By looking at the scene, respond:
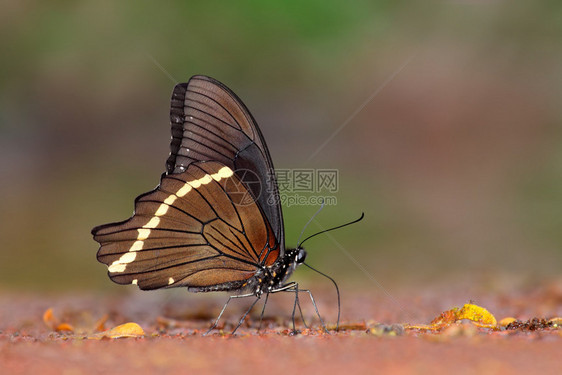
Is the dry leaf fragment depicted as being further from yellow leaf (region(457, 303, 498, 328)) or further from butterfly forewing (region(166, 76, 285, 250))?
yellow leaf (region(457, 303, 498, 328))

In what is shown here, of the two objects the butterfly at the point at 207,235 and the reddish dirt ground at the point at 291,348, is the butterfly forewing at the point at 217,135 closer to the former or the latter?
the butterfly at the point at 207,235

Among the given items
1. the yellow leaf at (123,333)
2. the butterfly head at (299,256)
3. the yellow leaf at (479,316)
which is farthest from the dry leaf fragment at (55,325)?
the yellow leaf at (479,316)

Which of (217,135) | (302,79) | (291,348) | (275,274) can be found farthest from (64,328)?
(302,79)

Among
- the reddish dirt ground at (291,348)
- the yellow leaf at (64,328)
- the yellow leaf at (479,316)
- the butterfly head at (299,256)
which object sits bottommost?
the reddish dirt ground at (291,348)

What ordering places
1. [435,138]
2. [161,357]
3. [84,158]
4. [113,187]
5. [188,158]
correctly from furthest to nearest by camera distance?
[435,138], [84,158], [113,187], [188,158], [161,357]

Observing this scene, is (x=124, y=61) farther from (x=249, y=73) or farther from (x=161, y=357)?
(x=161, y=357)

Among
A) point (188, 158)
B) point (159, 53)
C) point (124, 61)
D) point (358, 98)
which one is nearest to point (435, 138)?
point (358, 98)

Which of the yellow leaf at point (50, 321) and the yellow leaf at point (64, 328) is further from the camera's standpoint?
the yellow leaf at point (50, 321)
